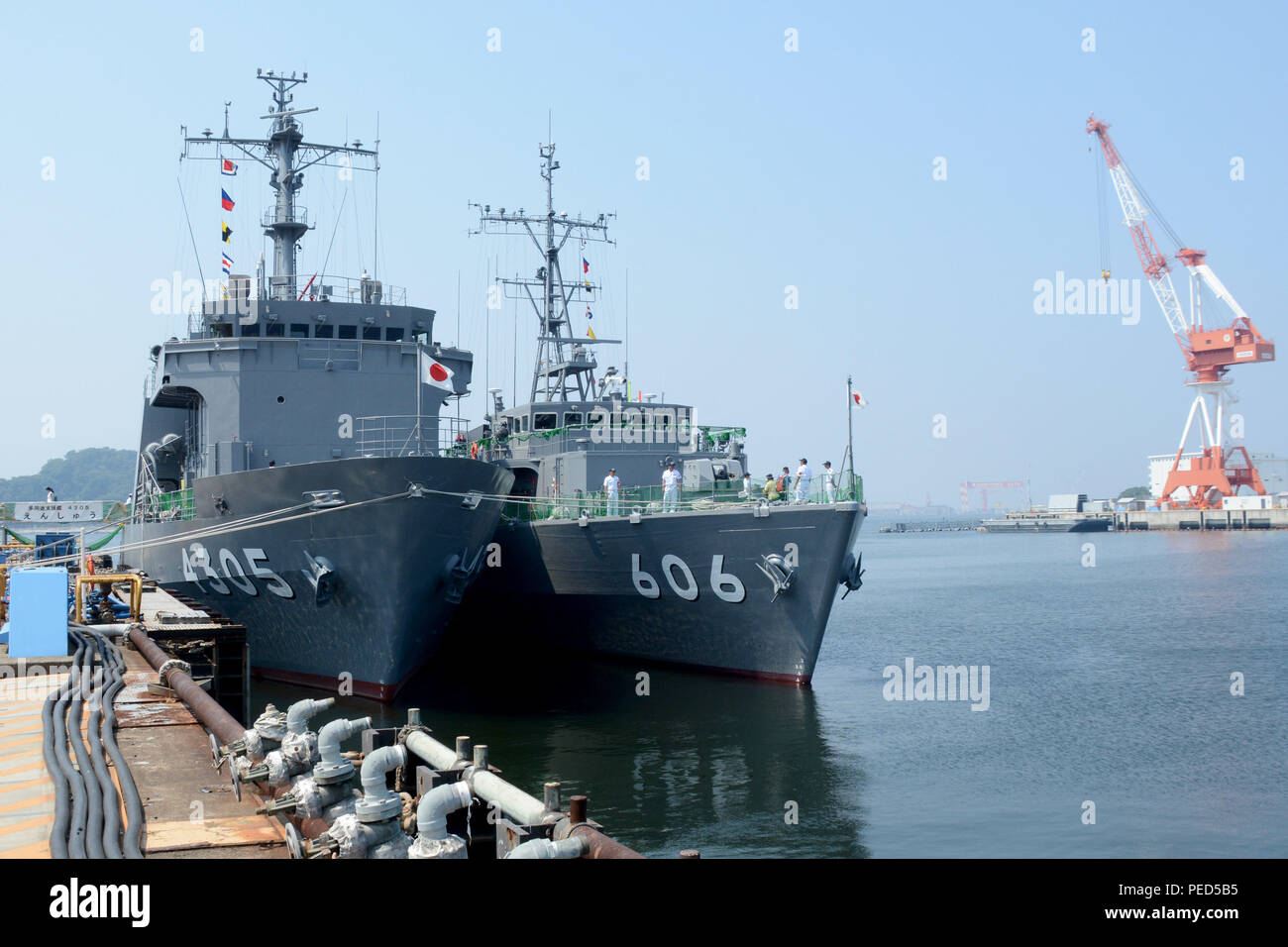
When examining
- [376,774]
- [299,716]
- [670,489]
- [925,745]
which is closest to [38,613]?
[299,716]

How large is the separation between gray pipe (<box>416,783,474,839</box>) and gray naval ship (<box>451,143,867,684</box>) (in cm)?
1175

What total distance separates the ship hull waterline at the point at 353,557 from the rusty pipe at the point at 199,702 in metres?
4.29

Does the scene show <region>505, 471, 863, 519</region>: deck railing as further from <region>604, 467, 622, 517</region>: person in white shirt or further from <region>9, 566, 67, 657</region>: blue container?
<region>9, 566, 67, 657</region>: blue container

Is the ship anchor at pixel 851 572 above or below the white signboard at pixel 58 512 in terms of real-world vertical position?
below

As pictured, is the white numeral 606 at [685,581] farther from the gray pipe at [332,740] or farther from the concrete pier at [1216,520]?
the concrete pier at [1216,520]

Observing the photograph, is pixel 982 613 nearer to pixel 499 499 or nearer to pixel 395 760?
pixel 499 499

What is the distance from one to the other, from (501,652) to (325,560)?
25.5ft

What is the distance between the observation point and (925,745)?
14.1 meters

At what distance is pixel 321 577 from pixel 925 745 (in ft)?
27.8

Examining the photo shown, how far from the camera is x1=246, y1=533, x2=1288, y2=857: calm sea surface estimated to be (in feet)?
34.4

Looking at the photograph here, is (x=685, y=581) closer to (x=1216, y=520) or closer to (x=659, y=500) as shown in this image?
(x=659, y=500)

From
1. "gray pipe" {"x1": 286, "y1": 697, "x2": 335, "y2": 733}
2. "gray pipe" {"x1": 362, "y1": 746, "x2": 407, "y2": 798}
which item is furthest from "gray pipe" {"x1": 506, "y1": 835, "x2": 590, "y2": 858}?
"gray pipe" {"x1": 286, "y1": 697, "x2": 335, "y2": 733}

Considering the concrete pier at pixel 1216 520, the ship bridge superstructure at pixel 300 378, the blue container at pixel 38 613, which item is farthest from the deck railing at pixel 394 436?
the concrete pier at pixel 1216 520

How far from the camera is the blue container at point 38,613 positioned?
10.2 metres
